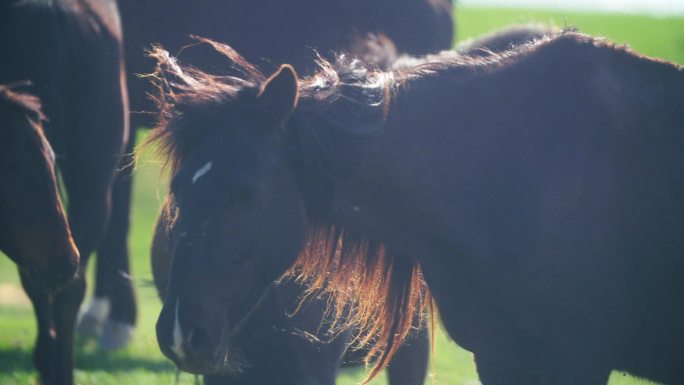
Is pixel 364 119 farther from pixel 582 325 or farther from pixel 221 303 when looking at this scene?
pixel 582 325

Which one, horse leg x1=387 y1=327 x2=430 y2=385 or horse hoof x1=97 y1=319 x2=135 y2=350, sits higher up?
horse leg x1=387 y1=327 x2=430 y2=385

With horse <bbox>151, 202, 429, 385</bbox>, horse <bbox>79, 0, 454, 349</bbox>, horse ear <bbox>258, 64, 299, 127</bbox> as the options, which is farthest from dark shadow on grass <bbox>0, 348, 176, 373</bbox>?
horse ear <bbox>258, 64, 299, 127</bbox>

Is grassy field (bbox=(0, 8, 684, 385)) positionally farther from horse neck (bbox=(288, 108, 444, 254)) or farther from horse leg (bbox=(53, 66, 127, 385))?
horse neck (bbox=(288, 108, 444, 254))

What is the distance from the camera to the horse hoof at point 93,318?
27.5ft

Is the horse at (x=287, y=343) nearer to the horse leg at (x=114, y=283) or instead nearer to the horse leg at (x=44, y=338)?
the horse leg at (x=44, y=338)

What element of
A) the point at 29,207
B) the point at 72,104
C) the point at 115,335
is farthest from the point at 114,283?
the point at 29,207

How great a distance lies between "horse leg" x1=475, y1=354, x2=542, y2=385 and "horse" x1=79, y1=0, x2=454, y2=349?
Result: 68.5 inches

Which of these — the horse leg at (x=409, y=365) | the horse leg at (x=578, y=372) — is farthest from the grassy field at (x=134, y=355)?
the horse leg at (x=578, y=372)

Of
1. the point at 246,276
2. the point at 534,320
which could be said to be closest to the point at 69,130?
the point at 246,276

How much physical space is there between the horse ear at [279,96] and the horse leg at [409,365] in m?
2.39

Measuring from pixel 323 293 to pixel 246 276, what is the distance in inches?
33.6

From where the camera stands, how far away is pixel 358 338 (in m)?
4.82

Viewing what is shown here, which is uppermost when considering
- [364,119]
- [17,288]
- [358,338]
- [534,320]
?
[364,119]

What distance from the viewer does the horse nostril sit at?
353 centimetres
